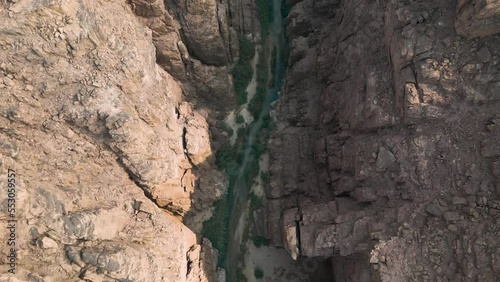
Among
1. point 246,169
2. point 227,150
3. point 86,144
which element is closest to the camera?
point 86,144

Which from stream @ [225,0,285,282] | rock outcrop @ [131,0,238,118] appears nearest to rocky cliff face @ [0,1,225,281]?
rock outcrop @ [131,0,238,118]

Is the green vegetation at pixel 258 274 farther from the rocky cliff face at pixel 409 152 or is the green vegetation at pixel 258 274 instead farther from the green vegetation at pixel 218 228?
the rocky cliff face at pixel 409 152

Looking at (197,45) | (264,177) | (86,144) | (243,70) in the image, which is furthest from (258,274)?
(197,45)

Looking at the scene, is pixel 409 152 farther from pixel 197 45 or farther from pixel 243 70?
pixel 197 45

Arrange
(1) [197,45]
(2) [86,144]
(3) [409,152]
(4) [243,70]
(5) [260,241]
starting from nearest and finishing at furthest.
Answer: (2) [86,144] < (3) [409,152] < (1) [197,45] < (5) [260,241] < (4) [243,70]

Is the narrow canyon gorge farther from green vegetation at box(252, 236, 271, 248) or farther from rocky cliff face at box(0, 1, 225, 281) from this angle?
green vegetation at box(252, 236, 271, 248)

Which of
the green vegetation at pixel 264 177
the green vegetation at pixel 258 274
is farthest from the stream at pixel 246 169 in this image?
the green vegetation at pixel 258 274

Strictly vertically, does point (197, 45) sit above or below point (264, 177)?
above
